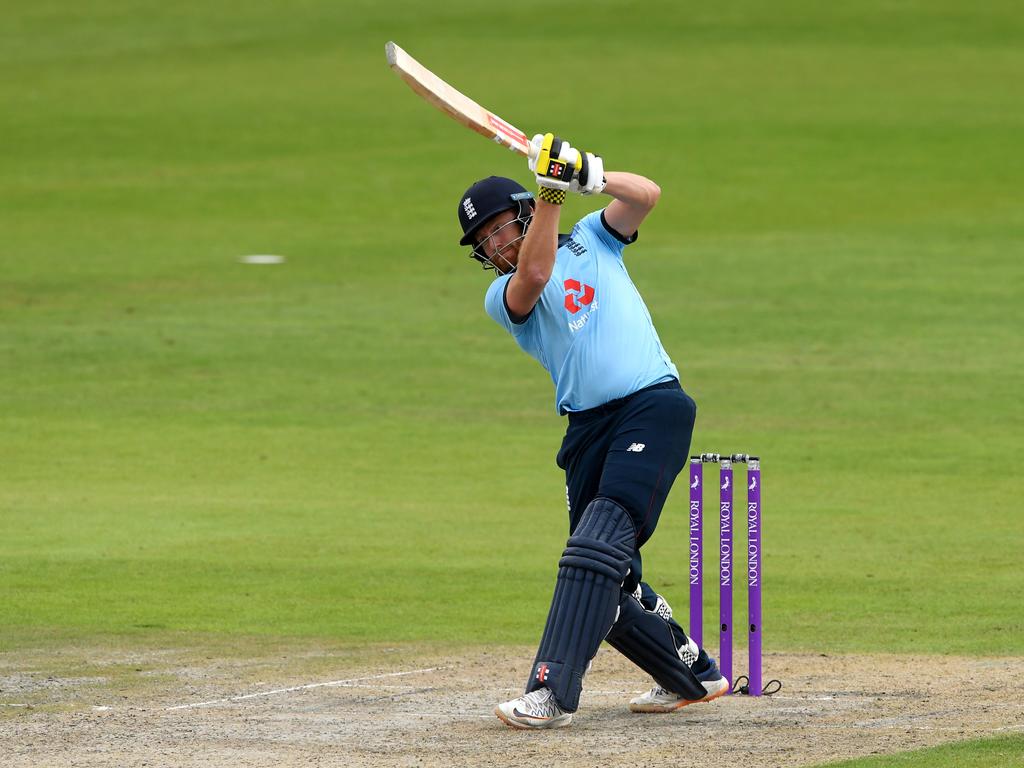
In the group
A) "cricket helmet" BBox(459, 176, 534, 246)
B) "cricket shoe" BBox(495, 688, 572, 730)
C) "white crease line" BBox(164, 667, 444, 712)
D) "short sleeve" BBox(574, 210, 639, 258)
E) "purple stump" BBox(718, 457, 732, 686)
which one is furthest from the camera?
"purple stump" BBox(718, 457, 732, 686)

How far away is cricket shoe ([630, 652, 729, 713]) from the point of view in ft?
24.3

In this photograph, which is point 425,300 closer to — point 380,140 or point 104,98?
point 380,140

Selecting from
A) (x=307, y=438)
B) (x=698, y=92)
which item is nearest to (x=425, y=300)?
(x=307, y=438)

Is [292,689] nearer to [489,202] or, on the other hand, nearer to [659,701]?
[659,701]

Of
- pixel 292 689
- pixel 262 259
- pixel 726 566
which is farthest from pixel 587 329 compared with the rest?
pixel 262 259

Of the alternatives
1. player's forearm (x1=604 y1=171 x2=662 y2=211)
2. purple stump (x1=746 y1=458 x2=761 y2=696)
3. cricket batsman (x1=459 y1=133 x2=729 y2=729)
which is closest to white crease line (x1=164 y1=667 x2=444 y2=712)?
cricket batsman (x1=459 y1=133 x2=729 y2=729)

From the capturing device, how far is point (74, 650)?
8.81 m

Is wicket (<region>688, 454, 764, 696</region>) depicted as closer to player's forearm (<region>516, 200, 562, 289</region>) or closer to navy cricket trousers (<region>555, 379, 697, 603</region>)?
navy cricket trousers (<region>555, 379, 697, 603</region>)

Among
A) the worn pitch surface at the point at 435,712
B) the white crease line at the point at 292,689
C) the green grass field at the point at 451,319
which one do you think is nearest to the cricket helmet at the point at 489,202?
the worn pitch surface at the point at 435,712

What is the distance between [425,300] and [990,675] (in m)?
15.2

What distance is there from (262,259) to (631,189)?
64.0 feet

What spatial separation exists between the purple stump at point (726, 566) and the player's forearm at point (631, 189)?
1092 millimetres

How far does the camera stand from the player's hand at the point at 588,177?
22.3 ft

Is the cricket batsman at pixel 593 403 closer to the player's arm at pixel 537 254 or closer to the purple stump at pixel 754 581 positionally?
the player's arm at pixel 537 254
